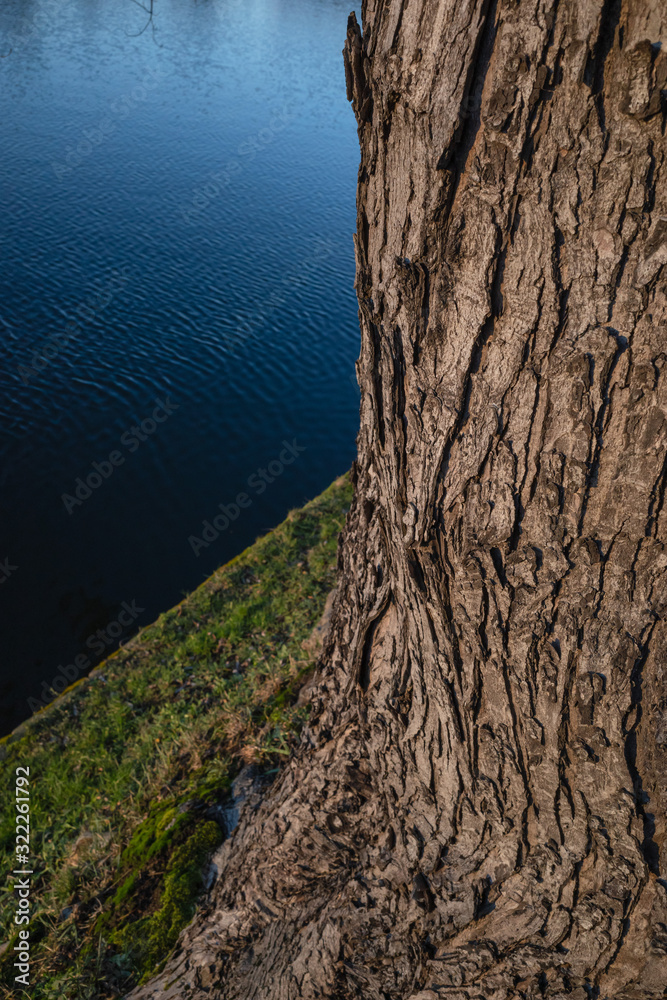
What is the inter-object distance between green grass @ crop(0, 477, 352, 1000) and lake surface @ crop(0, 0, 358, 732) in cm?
394

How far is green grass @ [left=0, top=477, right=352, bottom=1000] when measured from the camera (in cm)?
324

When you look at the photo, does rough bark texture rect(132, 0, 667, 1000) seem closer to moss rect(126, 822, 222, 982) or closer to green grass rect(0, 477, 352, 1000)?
moss rect(126, 822, 222, 982)

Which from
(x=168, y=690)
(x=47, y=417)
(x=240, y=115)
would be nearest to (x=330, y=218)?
(x=240, y=115)

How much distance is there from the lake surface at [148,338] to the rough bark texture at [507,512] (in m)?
8.60

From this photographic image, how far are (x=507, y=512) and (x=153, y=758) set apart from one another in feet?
13.6

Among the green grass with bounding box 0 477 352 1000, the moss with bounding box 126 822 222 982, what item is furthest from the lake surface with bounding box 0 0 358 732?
the moss with bounding box 126 822 222 982

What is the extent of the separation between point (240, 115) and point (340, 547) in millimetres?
28486

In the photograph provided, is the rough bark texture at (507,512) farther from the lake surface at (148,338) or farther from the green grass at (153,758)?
the lake surface at (148,338)

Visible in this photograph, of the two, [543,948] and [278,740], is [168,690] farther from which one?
[543,948]

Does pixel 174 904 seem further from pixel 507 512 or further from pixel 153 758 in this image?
pixel 507 512

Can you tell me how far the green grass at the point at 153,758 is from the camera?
128 inches

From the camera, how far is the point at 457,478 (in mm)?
1404

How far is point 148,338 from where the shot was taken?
615 inches

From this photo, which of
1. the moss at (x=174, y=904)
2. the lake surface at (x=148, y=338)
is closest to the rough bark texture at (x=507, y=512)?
the moss at (x=174, y=904)
